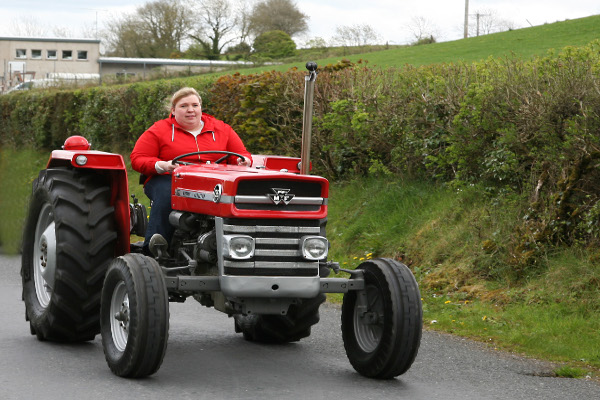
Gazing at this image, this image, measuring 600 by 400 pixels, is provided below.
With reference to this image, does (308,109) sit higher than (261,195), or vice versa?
(308,109)

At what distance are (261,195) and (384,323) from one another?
1.15 meters

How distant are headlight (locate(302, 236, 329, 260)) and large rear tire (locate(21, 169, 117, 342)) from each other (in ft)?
5.50

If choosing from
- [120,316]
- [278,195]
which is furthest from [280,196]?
[120,316]

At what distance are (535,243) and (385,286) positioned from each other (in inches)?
138

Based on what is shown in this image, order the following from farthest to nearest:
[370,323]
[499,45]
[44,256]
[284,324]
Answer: [499,45]
[44,256]
[284,324]
[370,323]

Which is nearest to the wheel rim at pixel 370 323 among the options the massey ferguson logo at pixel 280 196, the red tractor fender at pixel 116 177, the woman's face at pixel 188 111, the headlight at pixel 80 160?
the massey ferguson logo at pixel 280 196

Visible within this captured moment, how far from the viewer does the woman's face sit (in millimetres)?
7414

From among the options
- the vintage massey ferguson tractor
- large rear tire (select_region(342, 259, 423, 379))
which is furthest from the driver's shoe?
large rear tire (select_region(342, 259, 423, 379))

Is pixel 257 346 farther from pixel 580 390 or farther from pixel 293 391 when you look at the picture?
pixel 580 390

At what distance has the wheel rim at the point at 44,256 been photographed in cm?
724

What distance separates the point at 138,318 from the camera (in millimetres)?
5727

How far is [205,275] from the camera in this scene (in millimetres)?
6480

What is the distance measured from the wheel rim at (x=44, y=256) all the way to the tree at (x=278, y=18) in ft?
227

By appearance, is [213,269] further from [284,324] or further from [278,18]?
[278,18]
